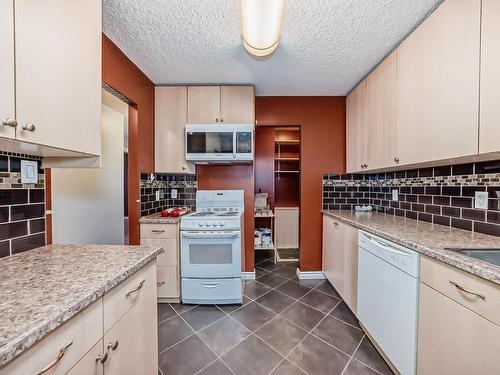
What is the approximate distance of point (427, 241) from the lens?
1.21 m

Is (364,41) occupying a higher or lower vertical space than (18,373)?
higher

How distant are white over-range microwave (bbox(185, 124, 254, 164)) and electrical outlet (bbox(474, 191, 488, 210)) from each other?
177 centimetres

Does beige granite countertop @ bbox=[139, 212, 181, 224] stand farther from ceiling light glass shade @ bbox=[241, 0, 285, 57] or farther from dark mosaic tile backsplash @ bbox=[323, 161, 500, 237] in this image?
dark mosaic tile backsplash @ bbox=[323, 161, 500, 237]

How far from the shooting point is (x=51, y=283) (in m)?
0.74

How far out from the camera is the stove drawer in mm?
2174

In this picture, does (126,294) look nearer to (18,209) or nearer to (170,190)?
(18,209)

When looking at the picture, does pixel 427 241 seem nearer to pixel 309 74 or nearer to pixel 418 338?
pixel 418 338

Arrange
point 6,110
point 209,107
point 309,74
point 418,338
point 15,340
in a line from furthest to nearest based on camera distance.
Result: point 209,107, point 309,74, point 418,338, point 6,110, point 15,340

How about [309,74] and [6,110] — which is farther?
[309,74]

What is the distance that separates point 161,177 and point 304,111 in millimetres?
1944

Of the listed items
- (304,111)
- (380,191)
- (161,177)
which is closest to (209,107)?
(161,177)

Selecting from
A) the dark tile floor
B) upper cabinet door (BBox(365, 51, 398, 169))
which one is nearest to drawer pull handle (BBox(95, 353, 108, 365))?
the dark tile floor

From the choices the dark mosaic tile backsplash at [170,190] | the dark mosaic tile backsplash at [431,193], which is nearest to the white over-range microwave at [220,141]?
the dark mosaic tile backsplash at [170,190]

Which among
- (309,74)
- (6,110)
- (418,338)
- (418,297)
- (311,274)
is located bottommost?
(311,274)
